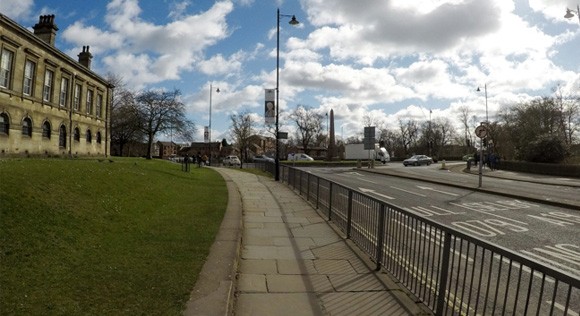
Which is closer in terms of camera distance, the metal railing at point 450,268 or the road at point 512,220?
the metal railing at point 450,268

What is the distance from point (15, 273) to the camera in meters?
4.04

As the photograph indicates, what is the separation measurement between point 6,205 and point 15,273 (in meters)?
2.18

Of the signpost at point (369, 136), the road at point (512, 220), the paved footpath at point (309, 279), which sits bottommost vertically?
the paved footpath at point (309, 279)

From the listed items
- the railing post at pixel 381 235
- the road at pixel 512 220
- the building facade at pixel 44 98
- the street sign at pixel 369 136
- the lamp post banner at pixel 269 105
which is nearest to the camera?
the railing post at pixel 381 235

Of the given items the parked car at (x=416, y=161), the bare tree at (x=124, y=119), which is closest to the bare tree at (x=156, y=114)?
the bare tree at (x=124, y=119)

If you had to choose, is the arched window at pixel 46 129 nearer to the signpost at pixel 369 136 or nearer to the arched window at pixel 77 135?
the arched window at pixel 77 135

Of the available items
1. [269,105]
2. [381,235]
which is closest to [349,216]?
[381,235]

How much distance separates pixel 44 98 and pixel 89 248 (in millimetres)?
25400

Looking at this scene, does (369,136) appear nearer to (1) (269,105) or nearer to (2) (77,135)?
(1) (269,105)

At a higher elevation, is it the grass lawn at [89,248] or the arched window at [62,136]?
the arched window at [62,136]

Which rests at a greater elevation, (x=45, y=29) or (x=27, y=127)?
(x=45, y=29)

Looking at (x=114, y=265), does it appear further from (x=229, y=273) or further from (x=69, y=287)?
(x=229, y=273)

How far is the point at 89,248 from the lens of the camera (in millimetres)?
5445

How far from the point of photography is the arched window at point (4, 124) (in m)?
21.4
